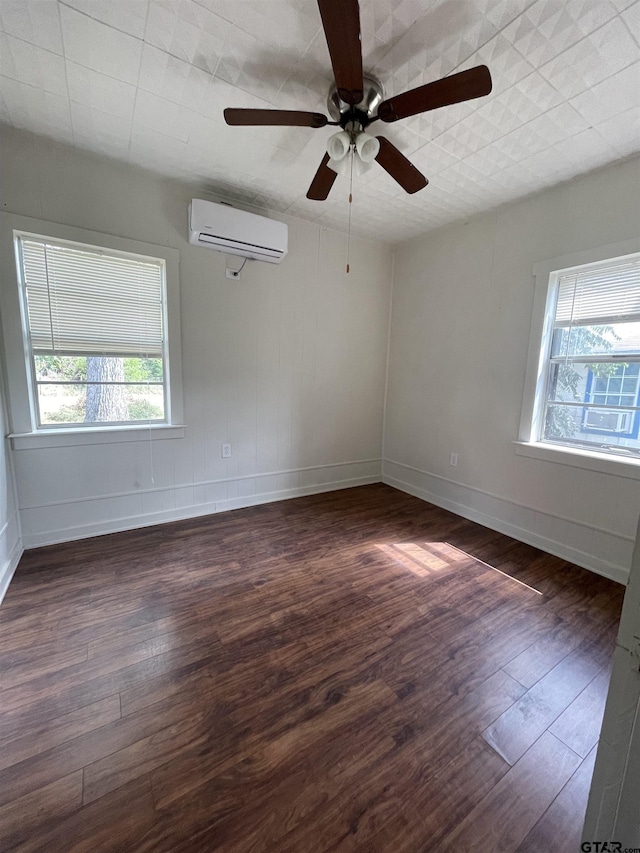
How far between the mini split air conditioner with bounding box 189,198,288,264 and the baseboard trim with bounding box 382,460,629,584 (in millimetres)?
2673

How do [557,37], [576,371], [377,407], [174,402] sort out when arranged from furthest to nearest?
[377,407] → [174,402] → [576,371] → [557,37]

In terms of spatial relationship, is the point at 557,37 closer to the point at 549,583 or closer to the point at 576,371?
the point at 576,371

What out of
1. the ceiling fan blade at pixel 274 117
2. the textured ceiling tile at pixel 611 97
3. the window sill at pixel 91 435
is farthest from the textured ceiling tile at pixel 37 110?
the textured ceiling tile at pixel 611 97

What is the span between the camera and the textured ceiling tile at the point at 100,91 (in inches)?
65.4

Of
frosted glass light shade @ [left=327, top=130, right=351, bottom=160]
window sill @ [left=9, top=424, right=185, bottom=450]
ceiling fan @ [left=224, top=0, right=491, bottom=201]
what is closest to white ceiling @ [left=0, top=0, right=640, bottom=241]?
ceiling fan @ [left=224, top=0, right=491, bottom=201]

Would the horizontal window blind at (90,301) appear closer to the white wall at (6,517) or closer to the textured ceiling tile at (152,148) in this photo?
the white wall at (6,517)

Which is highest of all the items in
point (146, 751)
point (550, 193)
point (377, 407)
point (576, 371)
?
point (550, 193)

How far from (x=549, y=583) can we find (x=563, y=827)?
145cm

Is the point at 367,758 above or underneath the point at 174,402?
underneath

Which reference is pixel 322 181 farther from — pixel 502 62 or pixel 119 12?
pixel 119 12

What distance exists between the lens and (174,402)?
282 cm

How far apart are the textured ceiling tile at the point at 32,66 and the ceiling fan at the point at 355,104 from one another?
37.0 inches

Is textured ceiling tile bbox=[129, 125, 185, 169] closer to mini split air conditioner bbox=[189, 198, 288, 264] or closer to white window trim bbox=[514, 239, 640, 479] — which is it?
mini split air conditioner bbox=[189, 198, 288, 264]

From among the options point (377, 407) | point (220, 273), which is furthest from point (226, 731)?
point (377, 407)
